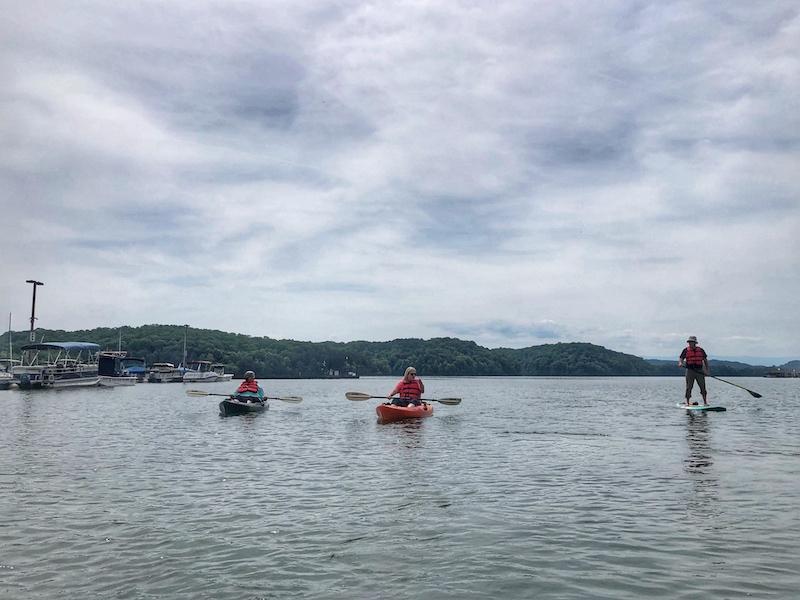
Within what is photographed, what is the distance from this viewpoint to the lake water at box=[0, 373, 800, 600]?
8227 mm

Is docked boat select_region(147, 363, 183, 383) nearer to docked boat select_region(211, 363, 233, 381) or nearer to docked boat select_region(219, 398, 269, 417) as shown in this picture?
docked boat select_region(211, 363, 233, 381)

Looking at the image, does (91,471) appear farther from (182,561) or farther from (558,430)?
(558,430)

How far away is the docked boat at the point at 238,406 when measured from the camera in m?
38.0

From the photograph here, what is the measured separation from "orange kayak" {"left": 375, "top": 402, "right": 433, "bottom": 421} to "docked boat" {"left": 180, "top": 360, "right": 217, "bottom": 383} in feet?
353

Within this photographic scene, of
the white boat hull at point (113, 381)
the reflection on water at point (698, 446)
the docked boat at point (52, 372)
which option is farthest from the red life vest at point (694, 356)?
the white boat hull at point (113, 381)

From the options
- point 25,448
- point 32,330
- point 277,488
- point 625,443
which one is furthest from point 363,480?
point 32,330

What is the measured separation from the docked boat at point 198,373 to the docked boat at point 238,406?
9936 centimetres

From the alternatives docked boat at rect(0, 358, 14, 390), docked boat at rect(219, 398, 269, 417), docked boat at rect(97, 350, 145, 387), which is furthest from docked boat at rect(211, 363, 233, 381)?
docked boat at rect(219, 398, 269, 417)

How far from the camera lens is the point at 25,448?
72.3 feet

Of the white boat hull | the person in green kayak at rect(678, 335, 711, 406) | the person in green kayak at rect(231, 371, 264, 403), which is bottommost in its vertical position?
the white boat hull

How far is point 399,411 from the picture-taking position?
33.6 metres

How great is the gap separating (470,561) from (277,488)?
22.7 feet

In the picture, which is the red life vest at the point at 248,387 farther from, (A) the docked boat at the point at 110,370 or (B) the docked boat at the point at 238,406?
(A) the docked boat at the point at 110,370

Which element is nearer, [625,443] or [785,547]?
[785,547]
